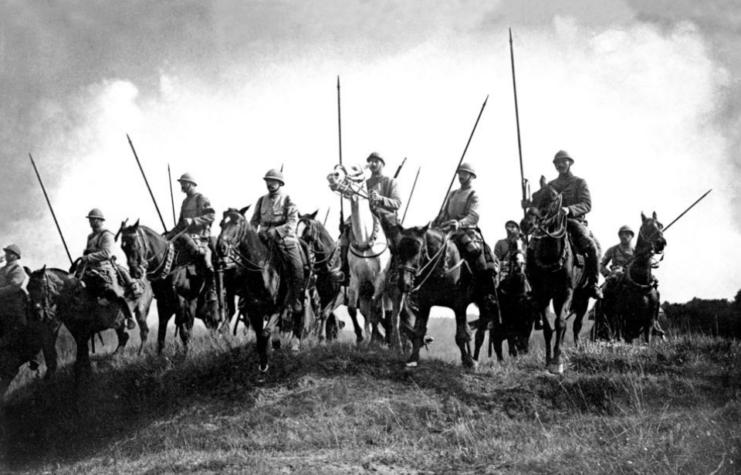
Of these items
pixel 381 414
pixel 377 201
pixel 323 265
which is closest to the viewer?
pixel 381 414

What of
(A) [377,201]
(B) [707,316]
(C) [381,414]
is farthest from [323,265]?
(B) [707,316]

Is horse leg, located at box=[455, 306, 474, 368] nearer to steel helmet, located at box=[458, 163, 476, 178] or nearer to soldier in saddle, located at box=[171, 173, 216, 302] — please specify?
steel helmet, located at box=[458, 163, 476, 178]

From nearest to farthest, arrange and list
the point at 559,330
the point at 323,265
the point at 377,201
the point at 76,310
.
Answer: the point at 559,330 < the point at 377,201 < the point at 323,265 < the point at 76,310

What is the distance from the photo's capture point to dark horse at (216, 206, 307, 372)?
41.4 feet

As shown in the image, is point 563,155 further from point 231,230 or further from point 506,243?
point 231,230

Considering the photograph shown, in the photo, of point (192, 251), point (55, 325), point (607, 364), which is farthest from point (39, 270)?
point (607, 364)

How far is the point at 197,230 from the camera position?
15.9m

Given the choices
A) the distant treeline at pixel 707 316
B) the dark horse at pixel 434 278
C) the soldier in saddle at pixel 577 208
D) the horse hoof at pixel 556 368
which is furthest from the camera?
the distant treeline at pixel 707 316

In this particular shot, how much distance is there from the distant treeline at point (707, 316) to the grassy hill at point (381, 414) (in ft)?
20.9

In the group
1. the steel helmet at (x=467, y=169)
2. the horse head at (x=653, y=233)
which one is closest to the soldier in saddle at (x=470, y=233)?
the steel helmet at (x=467, y=169)

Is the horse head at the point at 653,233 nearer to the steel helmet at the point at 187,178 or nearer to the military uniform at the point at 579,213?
the military uniform at the point at 579,213

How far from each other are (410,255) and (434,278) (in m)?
0.99

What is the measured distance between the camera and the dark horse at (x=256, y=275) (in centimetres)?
1263

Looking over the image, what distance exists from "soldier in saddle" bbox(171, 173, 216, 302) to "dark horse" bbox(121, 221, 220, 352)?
20 centimetres
